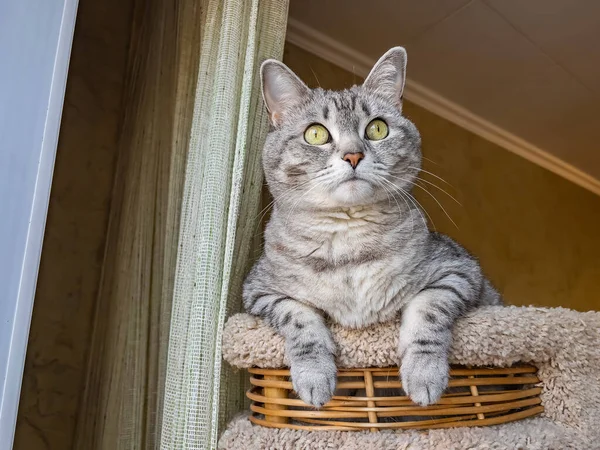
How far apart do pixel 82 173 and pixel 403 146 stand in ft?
3.51

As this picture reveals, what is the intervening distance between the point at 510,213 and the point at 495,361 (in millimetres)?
2246

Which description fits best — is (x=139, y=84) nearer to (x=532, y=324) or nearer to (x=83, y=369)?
(x=83, y=369)

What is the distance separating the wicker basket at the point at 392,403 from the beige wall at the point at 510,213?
4.28 ft

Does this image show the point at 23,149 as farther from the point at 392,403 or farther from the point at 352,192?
the point at 392,403

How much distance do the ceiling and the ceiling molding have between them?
26 mm

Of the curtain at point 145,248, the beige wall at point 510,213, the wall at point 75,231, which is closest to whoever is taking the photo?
the curtain at point 145,248

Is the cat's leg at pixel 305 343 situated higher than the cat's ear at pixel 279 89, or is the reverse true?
the cat's ear at pixel 279 89

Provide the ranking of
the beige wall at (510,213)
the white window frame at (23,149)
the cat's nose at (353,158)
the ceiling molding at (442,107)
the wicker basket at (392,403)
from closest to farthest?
1. the white window frame at (23,149)
2. the wicker basket at (392,403)
3. the cat's nose at (353,158)
4. the ceiling molding at (442,107)
5. the beige wall at (510,213)

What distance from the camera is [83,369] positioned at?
1460 millimetres

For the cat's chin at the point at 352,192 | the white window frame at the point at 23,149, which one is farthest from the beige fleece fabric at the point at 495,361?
the white window frame at the point at 23,149

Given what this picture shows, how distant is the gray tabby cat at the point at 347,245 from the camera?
30.7 inches

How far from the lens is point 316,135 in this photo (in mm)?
975

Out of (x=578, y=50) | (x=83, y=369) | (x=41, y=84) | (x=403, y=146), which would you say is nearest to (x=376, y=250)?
(x=403, y=146)

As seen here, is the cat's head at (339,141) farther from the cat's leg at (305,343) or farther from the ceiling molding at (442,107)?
the ceiling molding at (442,107)
